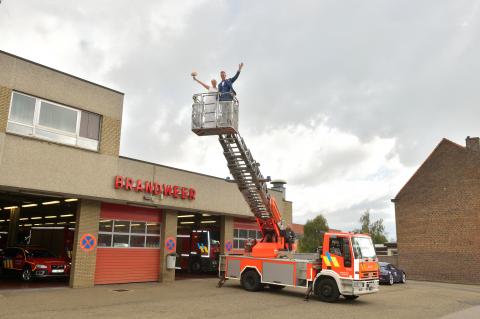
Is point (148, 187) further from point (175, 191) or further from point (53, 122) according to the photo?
point (53, 122)

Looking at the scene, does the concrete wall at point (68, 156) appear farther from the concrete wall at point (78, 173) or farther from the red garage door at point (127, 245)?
the red garage door at point (127, 245)

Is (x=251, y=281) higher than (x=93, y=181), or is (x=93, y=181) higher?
(x=93, y=181)

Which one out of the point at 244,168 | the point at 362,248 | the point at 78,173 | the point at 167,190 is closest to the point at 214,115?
the point at 244,168

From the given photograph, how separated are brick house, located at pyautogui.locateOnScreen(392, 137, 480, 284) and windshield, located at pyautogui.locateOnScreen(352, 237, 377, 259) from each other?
1468 cm

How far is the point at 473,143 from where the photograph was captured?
1073 inches

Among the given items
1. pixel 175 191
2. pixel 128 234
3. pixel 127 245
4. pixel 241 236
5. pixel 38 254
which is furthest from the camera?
pixel 241 236

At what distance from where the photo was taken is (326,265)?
1436 cm

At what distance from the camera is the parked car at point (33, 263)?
1741 centimetres

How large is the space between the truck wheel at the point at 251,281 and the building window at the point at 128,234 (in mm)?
5159

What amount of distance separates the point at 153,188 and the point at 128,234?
8.28 feet

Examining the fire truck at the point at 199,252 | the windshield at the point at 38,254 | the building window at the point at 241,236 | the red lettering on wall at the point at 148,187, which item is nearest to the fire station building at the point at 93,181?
the red lettering on wall at the point at 148,187

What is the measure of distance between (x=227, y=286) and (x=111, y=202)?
5948mm

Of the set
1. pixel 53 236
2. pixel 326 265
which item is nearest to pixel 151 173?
pixel 326 265

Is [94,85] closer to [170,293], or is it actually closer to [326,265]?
[170,293]
